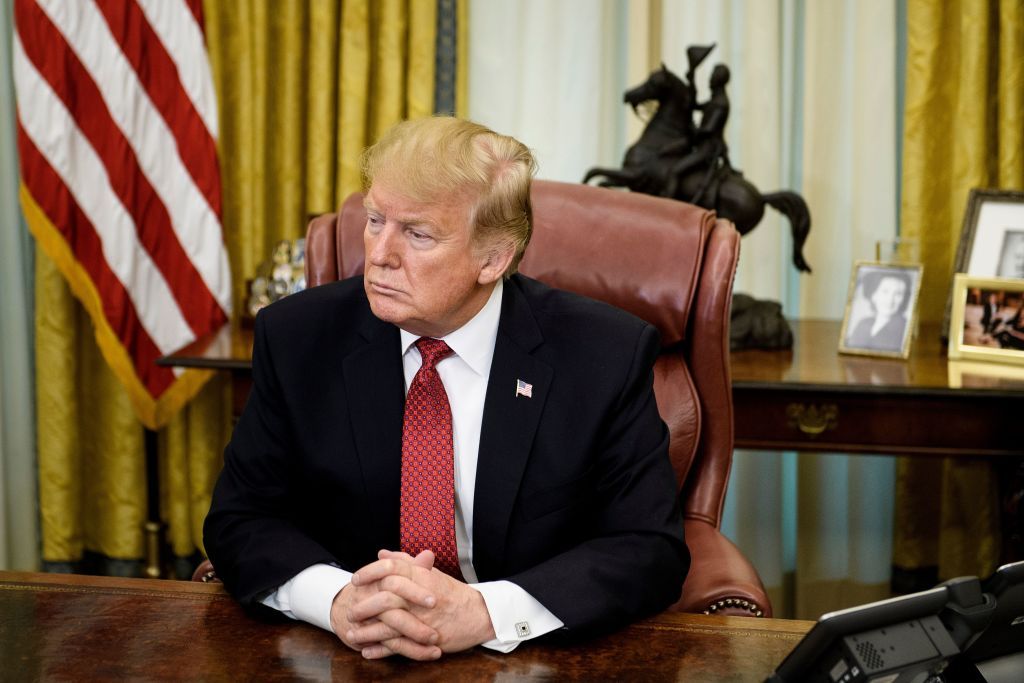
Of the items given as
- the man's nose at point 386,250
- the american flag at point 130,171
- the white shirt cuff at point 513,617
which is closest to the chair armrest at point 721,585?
the white shirt cuff at point 513,617

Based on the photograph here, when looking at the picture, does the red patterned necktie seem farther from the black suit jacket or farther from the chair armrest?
the chair armrest

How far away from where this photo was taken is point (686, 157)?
2807 mm

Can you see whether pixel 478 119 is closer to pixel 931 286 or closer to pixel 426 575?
pixel 931 286

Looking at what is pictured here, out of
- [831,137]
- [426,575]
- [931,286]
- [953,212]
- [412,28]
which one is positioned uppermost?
[412,28]

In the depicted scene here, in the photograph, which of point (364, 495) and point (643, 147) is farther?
point (643, 147)

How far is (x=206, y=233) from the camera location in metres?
3.19

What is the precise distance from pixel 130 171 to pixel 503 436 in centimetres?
192

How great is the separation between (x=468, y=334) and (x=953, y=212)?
6.75 feet

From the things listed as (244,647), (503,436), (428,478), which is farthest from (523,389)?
(244,647)

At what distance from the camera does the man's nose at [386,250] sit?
1.59 m

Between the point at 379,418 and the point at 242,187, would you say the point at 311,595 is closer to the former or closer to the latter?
the point at 379,418

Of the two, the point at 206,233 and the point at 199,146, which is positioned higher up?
the point at 199,146

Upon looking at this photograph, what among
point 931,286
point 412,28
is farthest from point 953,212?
point 412,28

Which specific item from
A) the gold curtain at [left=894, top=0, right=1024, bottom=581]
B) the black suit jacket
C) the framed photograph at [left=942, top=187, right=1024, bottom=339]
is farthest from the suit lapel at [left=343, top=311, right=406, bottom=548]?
the gold curtain at [left=894, top=0, right=1024, bottom=581]
